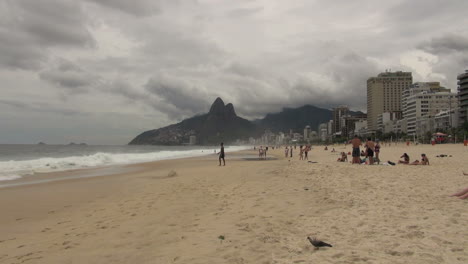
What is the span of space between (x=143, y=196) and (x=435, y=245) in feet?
27.8

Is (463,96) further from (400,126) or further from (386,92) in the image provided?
(386,92)

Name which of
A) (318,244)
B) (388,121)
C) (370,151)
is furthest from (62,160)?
(388,121)

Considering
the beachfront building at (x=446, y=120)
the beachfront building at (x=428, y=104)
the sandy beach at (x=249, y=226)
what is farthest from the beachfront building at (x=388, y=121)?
the sandy beach at (x=249, y=226)

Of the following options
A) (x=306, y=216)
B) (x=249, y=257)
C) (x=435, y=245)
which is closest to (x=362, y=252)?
(x=435, y=245)

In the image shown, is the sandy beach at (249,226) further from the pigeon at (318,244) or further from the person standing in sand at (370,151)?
the person standing in sand at (370,151)

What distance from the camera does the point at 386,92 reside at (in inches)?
7520

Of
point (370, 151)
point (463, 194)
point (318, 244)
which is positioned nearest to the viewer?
point (318, 244)

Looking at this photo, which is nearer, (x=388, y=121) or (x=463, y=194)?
(x=463, y=194)

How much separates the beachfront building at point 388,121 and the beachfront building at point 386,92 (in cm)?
1960

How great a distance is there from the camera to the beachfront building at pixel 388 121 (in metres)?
153

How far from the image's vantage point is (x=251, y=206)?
26.3 feet

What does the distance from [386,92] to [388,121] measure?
138 ft

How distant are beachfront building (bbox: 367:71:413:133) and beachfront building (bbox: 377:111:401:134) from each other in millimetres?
19598

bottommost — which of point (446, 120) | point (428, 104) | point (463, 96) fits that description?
point (446, 120)
